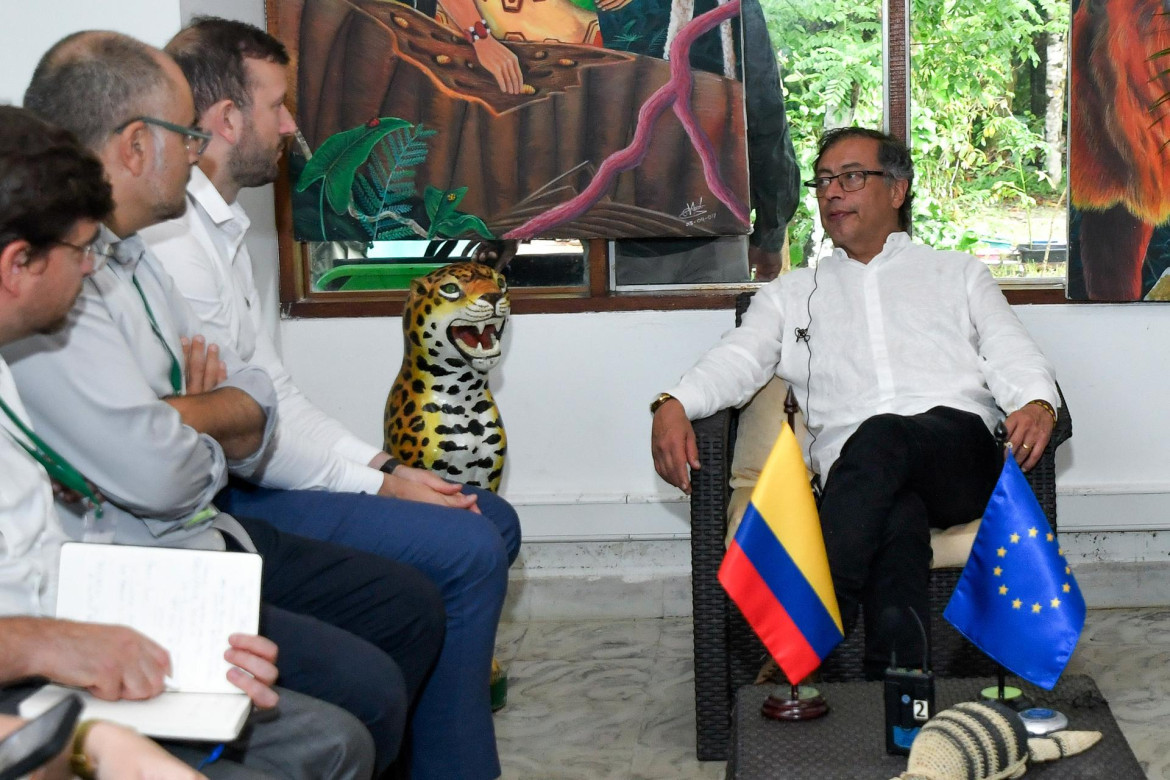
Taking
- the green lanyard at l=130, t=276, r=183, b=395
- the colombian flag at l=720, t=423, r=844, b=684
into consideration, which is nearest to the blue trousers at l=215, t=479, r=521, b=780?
the green lanyard at l=130, t=276, r=183, b=395

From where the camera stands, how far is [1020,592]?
1.87 metres

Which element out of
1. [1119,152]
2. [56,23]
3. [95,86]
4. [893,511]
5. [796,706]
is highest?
[56,23]

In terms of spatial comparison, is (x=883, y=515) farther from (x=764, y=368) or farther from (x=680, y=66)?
(x=680, y=66)

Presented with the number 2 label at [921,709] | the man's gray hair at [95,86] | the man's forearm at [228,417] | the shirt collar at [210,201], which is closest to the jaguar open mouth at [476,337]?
the shirt collar at [210,201]

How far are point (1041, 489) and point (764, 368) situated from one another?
27.9 inches

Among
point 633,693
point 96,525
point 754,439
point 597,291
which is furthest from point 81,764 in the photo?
point 597,291

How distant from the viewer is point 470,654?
225cm

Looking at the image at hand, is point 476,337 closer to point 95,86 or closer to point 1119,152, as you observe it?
point 95,86

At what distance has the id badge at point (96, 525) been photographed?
1.64m

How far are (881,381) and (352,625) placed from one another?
4.67 feet

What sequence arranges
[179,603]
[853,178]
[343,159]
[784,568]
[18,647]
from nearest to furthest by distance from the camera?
1. [18,647]
2. [179,603]
3. [784,568]
4. [853,178]
5. [343,159]

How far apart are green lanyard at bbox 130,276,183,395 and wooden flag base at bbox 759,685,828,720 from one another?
993 mm

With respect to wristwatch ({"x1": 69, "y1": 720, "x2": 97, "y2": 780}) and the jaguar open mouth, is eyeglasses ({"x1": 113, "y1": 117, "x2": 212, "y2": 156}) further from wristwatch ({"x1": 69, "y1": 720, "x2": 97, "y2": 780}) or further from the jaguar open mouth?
wristwatch ({"x1": 69, "y1": 720, "x2": 97, "y2": 780})

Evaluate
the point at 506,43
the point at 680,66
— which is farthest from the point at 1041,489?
the point at 506,43
